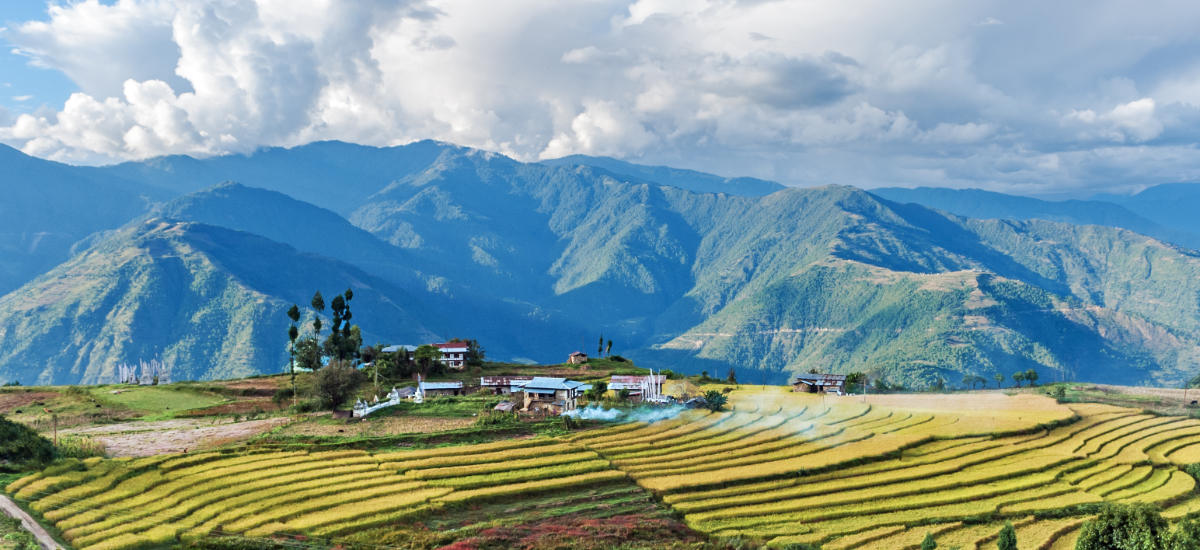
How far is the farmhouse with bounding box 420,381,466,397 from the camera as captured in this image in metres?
93.2

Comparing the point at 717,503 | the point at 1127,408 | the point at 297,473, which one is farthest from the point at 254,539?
the point at 1127,408

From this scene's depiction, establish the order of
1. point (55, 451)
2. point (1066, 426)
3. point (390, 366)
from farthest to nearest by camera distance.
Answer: point (390, 366) < point (1066, 426) < point (55, 451)

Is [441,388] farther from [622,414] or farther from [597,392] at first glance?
[622,414]

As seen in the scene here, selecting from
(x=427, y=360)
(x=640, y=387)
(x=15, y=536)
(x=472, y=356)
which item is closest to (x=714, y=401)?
(x=640, y=387)

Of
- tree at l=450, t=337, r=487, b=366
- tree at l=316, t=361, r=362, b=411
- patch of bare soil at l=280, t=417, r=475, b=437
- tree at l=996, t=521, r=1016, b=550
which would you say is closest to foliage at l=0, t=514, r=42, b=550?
patch of bare soil at l=280, t=417, r=475, b=437

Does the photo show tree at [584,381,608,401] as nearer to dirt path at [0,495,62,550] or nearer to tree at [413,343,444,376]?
tree at [413,343,444,376]

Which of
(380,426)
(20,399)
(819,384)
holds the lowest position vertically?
(819,384)

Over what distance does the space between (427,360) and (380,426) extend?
122 feet

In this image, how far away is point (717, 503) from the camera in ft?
154

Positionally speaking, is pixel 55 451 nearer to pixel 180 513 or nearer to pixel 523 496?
pixel 180 513

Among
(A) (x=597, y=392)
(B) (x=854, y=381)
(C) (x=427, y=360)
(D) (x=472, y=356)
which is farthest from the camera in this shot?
(D) (x=472, y=356)

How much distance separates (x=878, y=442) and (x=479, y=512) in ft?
130

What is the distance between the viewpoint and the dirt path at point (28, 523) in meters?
36.4

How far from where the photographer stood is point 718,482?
1996 inches
